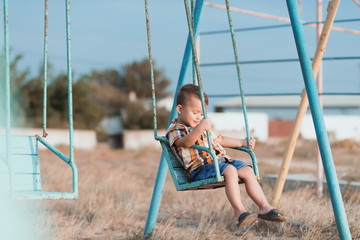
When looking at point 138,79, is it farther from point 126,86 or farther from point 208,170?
point 208,170

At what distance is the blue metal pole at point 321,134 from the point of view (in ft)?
10.3

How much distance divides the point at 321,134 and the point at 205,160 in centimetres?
75

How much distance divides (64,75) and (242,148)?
2177cm

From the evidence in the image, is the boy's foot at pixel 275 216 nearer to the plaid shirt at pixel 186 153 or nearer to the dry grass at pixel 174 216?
the plaid shirt at pixel 186 153

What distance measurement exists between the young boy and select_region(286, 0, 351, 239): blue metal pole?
0.35m

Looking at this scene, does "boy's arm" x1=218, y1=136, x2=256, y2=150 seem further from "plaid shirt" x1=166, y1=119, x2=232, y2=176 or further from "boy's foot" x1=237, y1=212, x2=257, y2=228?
"boy's foot" x1=237, y1=212, x2=257, y2=228

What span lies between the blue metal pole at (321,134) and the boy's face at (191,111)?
2.38 feet

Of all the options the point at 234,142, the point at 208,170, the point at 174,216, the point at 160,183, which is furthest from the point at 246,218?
the point at 174,216

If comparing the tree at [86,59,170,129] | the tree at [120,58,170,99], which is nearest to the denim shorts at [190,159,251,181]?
the tree at [86,59,170,129]

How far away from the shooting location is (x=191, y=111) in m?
3.50

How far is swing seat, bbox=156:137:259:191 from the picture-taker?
10.1 feet

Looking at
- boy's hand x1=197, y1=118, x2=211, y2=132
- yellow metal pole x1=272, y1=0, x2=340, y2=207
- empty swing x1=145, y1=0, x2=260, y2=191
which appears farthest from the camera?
yellow metal pole x1=272, y1=0, x2=340, y2=207

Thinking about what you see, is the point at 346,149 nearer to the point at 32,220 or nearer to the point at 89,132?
the point at 89,132

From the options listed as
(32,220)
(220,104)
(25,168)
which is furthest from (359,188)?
(220,104)
